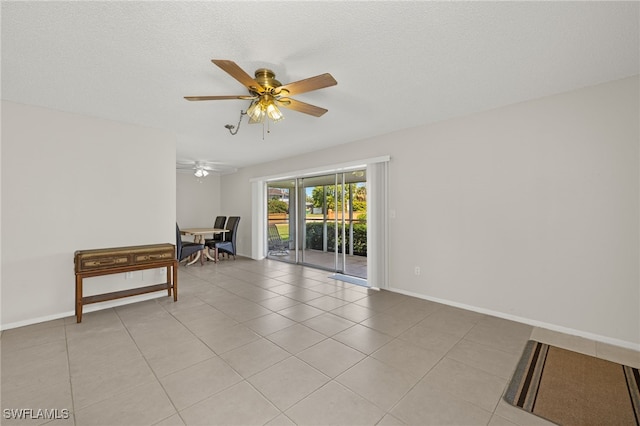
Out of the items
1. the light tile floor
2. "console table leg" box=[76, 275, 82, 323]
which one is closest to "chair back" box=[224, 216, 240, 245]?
the light tile floor

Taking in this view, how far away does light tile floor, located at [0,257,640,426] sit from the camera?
171cm

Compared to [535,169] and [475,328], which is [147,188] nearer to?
[475,328]

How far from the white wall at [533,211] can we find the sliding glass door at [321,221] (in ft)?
5.36

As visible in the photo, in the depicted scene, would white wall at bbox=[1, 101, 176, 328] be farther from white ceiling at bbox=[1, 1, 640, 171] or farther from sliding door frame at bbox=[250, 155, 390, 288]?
sliding door frame at bbox=[250, 155, 390, 288]

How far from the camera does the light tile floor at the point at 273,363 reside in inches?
67.5

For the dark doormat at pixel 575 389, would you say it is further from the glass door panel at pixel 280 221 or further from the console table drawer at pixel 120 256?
the glass door panel at pixel 280 221

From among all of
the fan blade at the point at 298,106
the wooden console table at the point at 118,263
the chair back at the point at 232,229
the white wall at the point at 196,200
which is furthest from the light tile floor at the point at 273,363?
the white wall at the point at 196,200

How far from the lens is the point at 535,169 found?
118 inches

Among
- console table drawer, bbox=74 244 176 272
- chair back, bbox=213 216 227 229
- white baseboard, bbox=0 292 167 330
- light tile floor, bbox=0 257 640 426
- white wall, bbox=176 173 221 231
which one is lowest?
light tile floor, bbox=0 257 640 426

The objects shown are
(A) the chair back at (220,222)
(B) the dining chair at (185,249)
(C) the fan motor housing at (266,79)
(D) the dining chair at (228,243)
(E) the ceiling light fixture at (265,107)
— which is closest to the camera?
(C) the fan motor housing at (266,79)

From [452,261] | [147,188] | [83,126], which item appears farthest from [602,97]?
[83,126]

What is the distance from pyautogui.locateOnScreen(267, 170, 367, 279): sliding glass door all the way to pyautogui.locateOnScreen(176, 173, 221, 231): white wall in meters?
2.32

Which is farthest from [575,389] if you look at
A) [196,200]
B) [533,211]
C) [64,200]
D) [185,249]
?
[196,200]

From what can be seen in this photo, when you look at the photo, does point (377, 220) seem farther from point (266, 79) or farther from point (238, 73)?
point (238, 73)
